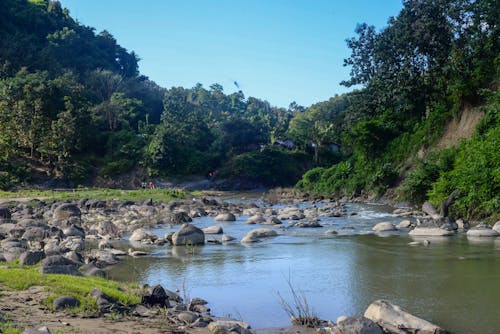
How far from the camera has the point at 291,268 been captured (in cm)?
1108

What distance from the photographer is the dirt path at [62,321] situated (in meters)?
5.73

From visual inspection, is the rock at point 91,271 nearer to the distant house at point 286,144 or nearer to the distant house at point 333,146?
the distant house at point 333,146

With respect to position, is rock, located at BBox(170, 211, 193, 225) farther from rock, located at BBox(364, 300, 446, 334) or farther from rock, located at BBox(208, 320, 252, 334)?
rock, located at BBox(364, 300, 446, 334)

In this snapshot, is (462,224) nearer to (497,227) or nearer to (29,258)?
(497,227)

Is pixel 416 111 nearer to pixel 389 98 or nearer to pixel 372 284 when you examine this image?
pixel 389 98

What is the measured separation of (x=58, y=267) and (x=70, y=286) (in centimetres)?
174

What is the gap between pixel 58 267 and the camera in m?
8.84

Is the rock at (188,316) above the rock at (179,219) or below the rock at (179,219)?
below

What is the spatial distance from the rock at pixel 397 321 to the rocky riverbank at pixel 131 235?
15cm

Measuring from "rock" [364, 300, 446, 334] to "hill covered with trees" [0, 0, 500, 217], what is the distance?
10461 millimetres

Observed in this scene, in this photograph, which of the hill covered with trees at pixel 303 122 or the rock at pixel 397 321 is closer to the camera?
the rock at pixel 397 321

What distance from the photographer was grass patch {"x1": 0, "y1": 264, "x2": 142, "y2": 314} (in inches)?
267

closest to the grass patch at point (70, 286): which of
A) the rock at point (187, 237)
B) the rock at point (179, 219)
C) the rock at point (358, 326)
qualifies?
the rock at point (358, 326)

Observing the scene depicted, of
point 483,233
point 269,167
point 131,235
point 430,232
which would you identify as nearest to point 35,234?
point 131,235
